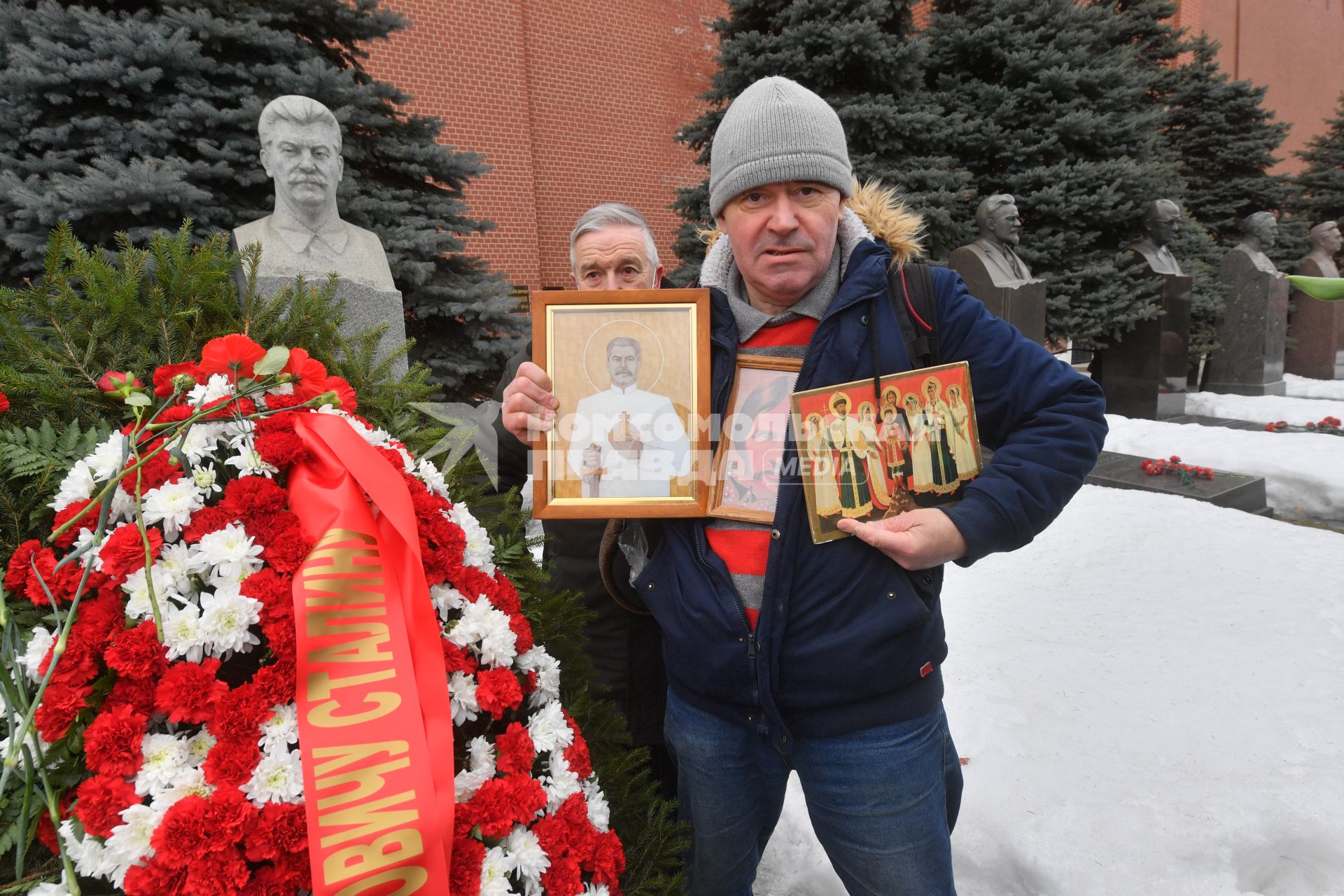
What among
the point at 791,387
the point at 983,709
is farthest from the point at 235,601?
the point at 983,709

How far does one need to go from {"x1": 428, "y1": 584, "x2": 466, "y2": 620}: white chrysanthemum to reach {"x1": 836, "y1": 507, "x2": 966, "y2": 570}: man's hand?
2.00 ft

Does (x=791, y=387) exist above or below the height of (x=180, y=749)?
above

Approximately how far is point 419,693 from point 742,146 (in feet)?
3.22

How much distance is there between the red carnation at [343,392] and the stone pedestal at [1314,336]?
15.8 metres

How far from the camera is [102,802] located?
31.8 inches

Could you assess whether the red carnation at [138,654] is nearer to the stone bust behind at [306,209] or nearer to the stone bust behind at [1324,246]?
the stone bust behind at [306,209]

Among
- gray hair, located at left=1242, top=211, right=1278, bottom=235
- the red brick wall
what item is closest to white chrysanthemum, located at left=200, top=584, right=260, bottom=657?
the red brick wall

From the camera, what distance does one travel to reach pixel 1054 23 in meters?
9.34

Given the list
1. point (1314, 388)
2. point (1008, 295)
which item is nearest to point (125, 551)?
point (1008, 295)

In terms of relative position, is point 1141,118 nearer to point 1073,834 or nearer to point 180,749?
point 1073,834

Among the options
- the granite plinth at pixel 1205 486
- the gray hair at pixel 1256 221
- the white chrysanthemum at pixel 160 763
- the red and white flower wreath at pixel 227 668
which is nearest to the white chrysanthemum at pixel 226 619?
the red and white flower wreath at pixel 227 668

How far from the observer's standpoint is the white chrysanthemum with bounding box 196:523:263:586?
94 cm

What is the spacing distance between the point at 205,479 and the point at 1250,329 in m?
13.9

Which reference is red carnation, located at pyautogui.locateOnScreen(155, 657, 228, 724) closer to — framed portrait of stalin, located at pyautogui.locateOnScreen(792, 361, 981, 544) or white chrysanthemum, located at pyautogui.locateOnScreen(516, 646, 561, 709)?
white chrysanthemum, located at pyautogui.locateOnScreen(516, 646, 561, 709)
